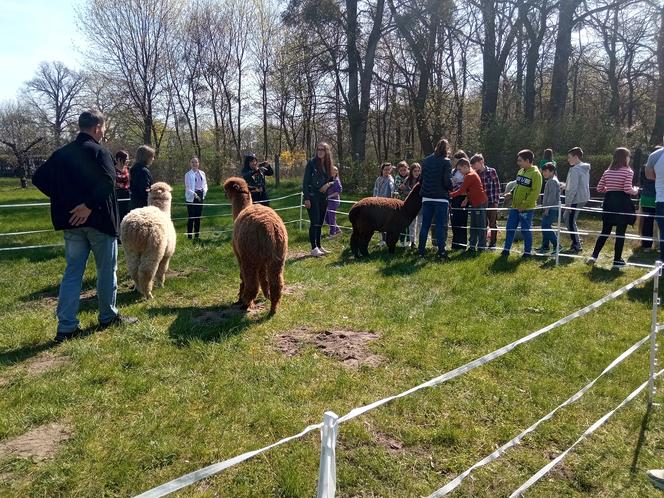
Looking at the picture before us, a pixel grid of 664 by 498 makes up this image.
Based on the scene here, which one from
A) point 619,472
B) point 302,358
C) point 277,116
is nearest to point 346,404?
point 302,358

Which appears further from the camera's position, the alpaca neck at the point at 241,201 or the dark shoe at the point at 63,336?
the alpaca neck at the point at 241,201

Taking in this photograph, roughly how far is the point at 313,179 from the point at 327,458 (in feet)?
24.2

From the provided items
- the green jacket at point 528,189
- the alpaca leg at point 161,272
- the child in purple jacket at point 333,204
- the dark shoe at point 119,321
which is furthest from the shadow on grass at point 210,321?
the child in purple jacket at point 333,204

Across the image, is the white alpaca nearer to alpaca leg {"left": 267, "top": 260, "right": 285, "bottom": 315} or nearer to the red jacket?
alpaca leg {"left": 267, "top": 260, "right": 285, "bottom": 315}

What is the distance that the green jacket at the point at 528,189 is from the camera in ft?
27.3

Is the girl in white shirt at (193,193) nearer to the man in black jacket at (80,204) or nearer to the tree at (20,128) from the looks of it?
the man in black jacket at (80,204)

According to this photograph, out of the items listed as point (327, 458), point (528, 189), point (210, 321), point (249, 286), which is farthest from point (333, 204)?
point (327, 458)

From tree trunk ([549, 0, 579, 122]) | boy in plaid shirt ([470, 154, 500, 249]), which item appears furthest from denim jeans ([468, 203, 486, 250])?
tree trunk ([549, 0, 579, 122])

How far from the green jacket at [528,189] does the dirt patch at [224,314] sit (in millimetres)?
5025

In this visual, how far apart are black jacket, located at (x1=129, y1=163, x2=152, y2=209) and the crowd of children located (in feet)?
16.1

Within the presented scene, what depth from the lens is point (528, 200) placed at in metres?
8.34

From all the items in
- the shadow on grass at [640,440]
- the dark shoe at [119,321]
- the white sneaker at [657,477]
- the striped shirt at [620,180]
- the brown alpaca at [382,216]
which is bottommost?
the shadow on grass at [640,440]

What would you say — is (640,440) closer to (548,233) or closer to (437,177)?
(437,177)

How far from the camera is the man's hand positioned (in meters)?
4.67
